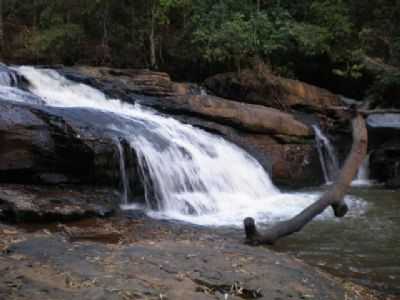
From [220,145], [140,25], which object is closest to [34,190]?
[220,145]

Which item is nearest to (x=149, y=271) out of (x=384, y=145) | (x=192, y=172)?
(x=192, y=172)

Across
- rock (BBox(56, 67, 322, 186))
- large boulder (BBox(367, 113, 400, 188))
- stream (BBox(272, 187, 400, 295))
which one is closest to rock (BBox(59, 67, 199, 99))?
rock (BBox(56, 67, 322, 186))

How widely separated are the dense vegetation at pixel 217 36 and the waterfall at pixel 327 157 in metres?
4.19

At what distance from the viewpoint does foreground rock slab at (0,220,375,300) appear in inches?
192

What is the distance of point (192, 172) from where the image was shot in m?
12.1

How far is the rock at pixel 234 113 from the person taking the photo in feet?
51.6

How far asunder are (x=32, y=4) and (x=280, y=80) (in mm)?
14825

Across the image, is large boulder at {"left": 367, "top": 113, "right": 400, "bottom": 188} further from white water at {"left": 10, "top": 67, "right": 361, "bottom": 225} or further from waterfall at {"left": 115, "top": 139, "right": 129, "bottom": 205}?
waterfall at {"left": 115, "top": 139, "right": 129, "bottom": 205}

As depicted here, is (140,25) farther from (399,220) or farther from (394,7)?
(399,220)

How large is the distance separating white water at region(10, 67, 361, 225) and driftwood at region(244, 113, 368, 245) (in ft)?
7.78

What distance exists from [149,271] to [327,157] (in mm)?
12321

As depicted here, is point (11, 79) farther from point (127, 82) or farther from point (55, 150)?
point (55, 150)

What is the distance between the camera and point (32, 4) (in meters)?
27.4

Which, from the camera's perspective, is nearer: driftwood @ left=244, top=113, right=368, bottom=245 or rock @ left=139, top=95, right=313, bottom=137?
driftwood @ left=244, top=113, right=368, bottom=245
